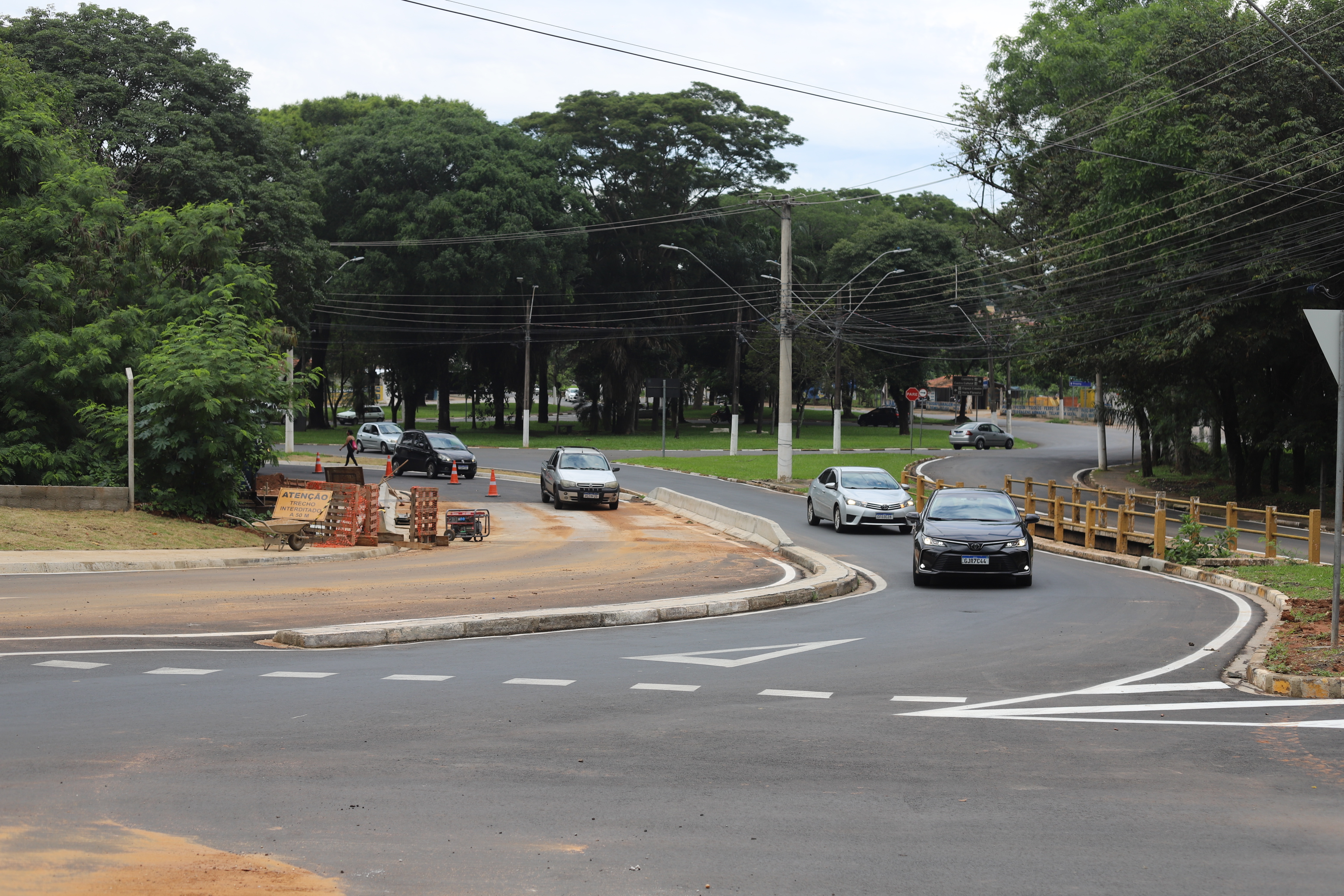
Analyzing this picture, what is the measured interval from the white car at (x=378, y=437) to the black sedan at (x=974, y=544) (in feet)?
145

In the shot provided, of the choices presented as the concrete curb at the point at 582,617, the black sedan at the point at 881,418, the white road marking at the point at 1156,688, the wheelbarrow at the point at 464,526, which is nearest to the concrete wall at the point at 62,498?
the wheelbarrow at the point at 464,526

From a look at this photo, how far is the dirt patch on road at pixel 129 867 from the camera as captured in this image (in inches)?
196

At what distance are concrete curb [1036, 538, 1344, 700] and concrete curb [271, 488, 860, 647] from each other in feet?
18.3

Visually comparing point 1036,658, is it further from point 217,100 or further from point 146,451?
point 217,100

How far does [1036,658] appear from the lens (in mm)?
11398

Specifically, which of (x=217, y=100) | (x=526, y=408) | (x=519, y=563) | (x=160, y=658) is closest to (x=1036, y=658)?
(x=160, y=658)

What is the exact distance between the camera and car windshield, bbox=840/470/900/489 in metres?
29.1

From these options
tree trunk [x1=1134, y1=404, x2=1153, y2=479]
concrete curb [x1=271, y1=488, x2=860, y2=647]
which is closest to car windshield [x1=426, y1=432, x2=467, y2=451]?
tree trunk [x1=1134, y1=404, x2=1153, y2=479]

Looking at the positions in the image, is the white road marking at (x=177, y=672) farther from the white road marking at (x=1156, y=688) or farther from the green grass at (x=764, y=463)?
the green grass at (x=764, y=463)

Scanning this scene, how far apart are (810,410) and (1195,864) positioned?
114924 mm

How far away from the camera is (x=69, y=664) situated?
10242 millimetres

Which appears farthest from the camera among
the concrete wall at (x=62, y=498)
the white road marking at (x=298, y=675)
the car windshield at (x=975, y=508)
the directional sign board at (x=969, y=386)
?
the directional sign board at (x=969, y=386)

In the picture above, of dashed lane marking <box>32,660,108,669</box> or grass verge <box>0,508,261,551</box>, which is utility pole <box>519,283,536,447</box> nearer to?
grass verge <box>0,508,261,551</box>

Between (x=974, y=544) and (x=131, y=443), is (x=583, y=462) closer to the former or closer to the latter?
(x=131, y=443)
